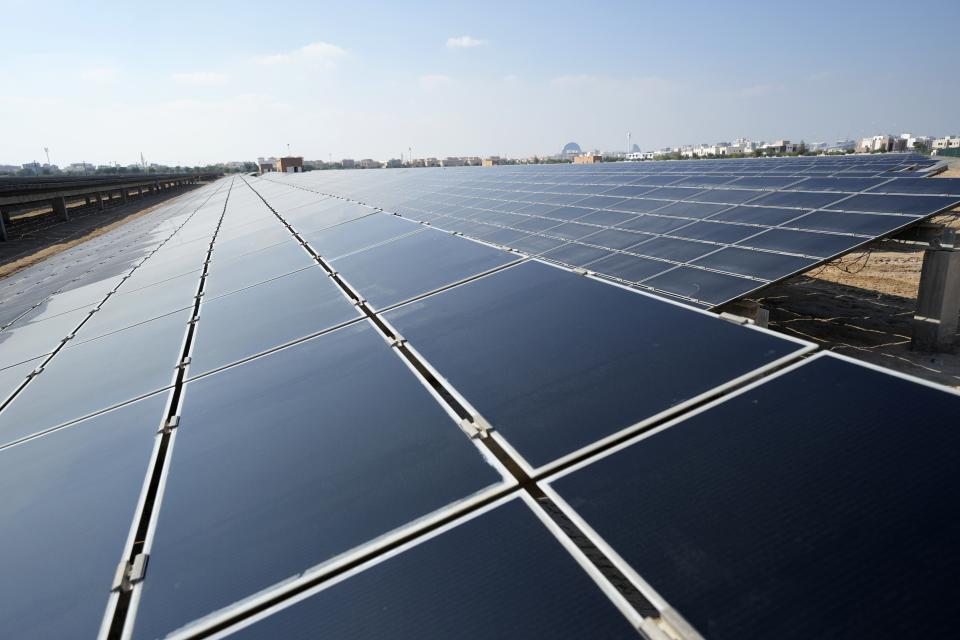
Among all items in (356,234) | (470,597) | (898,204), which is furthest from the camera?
(356,234)

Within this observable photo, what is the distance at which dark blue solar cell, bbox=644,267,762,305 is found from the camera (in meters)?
6.98

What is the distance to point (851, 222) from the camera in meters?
9.35

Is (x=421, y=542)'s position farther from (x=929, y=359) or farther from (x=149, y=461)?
(x=929, y=359)

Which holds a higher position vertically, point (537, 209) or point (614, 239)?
point (537, 209)

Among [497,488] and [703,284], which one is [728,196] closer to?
[703,284]

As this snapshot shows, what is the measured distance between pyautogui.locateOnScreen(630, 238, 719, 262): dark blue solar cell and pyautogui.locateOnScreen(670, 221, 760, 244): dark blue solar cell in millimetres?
429

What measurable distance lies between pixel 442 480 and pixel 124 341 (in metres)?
6.25

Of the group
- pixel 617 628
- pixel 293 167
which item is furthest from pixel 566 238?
pixel 293 167

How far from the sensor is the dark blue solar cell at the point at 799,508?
185 cm

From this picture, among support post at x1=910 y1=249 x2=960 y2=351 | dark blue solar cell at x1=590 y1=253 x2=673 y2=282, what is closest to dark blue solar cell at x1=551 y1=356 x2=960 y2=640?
dark blue solar cell at x1=590 y1=253 x2=673 y2=282

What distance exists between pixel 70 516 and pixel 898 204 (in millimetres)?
13162

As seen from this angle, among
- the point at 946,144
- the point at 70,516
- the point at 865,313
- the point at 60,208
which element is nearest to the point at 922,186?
the point at 865,313

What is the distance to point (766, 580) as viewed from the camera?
6.50ft

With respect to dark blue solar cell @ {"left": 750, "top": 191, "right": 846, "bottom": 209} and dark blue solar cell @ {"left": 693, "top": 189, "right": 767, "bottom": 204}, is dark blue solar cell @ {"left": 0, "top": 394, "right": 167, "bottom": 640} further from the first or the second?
dark blue solar cell @ {"left": 693, "top": 189, "right": 767, "bottom": 204}
